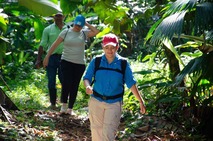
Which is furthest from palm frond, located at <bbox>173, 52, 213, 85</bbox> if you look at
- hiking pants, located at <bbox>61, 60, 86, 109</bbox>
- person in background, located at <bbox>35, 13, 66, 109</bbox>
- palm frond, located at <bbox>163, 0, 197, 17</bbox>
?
person in background, located at <bbox>35, 13, 66, 109</bbox>

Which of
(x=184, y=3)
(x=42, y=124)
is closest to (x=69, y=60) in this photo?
(x=42, y=124)

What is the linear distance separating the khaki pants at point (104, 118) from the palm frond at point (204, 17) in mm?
1102

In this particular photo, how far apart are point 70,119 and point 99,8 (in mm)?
1779

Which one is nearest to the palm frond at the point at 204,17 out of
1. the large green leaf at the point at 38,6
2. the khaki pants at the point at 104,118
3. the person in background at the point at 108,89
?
the person in background at the point at 108,89

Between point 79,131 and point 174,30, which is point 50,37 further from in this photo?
point 174,30

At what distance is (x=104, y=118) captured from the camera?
417 centimetres

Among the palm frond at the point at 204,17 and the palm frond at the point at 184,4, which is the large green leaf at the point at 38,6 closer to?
the palm frond at the point at 184,4

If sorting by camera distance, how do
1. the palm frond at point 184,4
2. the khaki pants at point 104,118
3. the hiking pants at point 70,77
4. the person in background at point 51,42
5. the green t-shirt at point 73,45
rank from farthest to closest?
the person in background at point 51,42, the hiking pants at point 70,77, the green t-shirt at point 73,45, the khaki pants at point 104,118, the palm frond at point 184,4

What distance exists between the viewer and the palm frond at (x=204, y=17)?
3.79m

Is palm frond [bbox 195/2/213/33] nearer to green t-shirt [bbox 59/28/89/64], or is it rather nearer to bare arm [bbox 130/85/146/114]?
bare arm [bbox 130/85/146/114]

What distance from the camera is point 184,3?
13.2 ft

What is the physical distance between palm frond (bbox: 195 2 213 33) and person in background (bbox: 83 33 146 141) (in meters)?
0.78

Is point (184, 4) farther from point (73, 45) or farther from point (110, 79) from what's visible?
point (73, 45)

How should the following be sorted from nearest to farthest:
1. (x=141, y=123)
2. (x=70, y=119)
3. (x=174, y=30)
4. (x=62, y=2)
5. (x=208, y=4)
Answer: (x=174, y=30) < (x=208, y=4) < (x=62, y=2) < (x=141, y=123) < (x=70, y=119)
